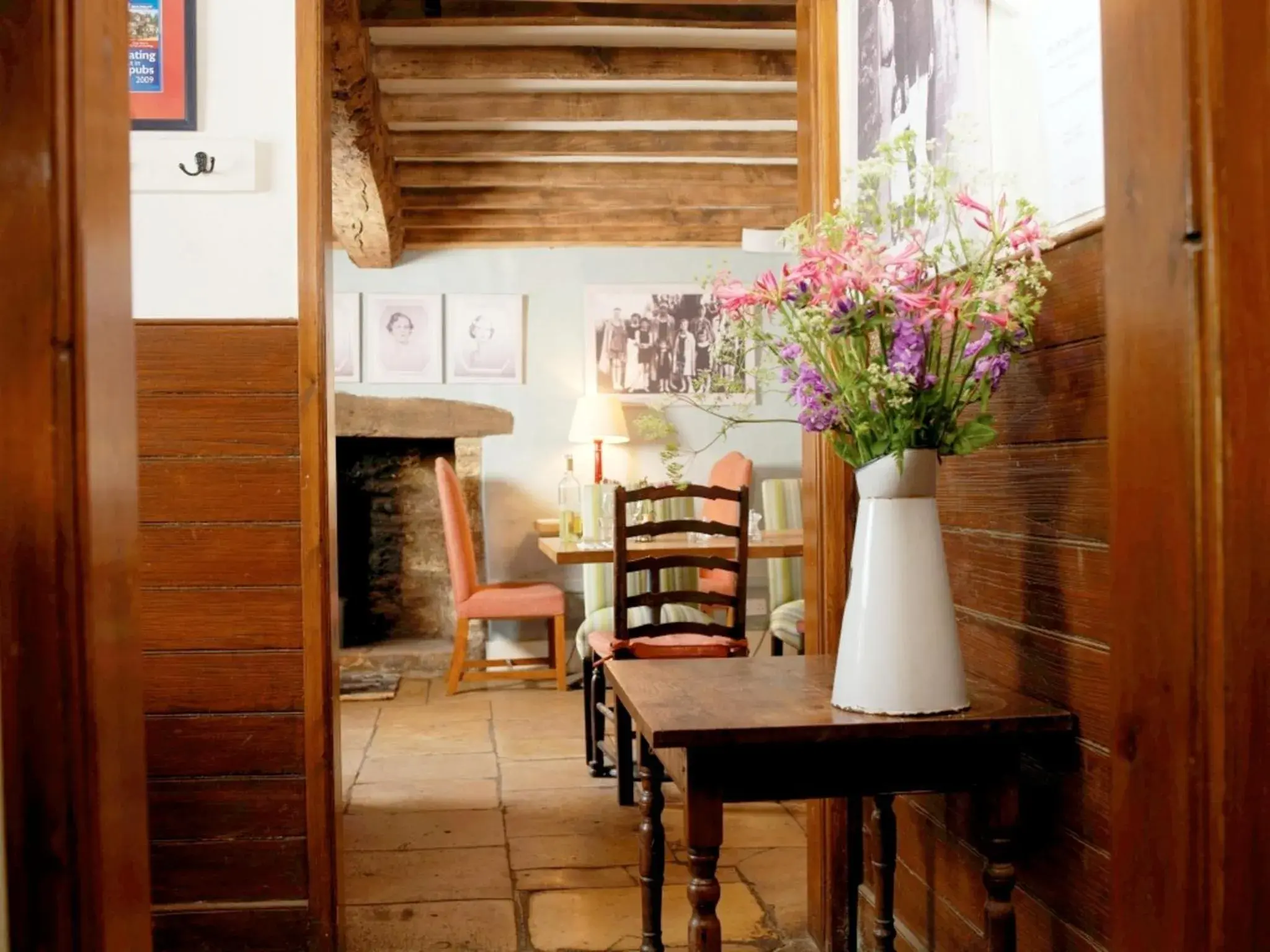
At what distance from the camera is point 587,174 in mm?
5629

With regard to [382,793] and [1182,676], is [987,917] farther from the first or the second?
[382,793]

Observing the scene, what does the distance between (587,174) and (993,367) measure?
14.1ft

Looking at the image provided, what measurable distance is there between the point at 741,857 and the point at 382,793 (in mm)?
1292

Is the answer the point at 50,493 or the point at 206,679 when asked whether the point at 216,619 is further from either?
the point at 50,493

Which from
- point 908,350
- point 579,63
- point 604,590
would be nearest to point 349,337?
point 579,63

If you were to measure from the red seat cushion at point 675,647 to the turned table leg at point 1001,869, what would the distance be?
1937 mm

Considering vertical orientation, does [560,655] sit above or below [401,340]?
below

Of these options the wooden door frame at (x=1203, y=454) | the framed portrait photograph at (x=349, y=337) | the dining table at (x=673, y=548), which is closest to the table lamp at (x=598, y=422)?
the framed portrait photograph at (x=349, y=337)

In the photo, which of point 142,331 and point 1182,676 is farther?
point 142,331

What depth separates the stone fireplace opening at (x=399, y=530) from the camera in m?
6.34

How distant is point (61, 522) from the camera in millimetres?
872

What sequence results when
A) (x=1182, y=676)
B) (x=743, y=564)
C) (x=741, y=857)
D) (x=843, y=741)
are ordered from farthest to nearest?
(x=743, y=564), (x=741, y=857), (x=843, y=741), (x=1182, y=676)

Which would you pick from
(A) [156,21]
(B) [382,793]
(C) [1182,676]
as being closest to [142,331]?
(A) [156,21]

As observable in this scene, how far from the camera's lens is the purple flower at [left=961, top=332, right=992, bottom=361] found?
5.13ft
